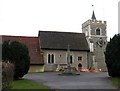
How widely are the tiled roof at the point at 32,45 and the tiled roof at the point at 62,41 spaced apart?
Answer: 54.9 inches

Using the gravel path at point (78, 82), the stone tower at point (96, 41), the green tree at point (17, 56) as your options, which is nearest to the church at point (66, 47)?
the stone tower at point (96, 41)

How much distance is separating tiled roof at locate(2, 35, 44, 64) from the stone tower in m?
11.6

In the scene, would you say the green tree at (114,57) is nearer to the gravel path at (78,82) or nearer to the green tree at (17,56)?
the gravel path at (78,82)

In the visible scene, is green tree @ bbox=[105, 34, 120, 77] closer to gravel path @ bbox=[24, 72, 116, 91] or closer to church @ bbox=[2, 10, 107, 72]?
gravel path @ bbox=[24, 72, 116, 91]

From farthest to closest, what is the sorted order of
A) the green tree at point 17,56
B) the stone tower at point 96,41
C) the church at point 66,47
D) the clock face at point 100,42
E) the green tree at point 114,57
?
1. the clock face at point 100,42
2. the stone tower at point 96,41
3. the church at point 66,47
4. the green tree at point 114,57
5. the green tree at point 17,56

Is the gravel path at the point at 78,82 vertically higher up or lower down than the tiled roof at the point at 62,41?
lower down

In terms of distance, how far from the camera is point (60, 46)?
57.7 metres

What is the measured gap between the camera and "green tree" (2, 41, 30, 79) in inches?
1185

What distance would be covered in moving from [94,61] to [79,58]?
3.62m

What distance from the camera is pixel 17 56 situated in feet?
100

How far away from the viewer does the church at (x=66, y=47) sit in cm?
5627

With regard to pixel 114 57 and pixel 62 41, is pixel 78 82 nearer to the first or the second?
pixel 114 57

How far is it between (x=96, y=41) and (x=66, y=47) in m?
8.50

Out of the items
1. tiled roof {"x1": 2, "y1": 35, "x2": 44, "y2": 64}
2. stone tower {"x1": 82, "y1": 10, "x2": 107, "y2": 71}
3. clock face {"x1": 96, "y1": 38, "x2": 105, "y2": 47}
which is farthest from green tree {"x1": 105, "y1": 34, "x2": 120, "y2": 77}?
clock face {"x1": 96, "y1": 38, "x2": 105, "y2": 47}
